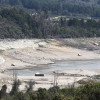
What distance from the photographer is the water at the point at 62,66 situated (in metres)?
48.2

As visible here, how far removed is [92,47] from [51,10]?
155ft

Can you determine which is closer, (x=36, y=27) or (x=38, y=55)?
(x=38, y=55)

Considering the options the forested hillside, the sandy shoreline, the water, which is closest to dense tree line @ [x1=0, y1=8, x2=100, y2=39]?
the sandy shoreline

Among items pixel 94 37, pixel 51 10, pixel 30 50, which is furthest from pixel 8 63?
pixel 51 10

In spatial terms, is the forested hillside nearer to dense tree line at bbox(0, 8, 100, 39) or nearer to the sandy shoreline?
dense tree line at bbox(0, 8, 100, 39)

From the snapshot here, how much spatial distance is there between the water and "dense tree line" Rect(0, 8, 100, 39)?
17.9m

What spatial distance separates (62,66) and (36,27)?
2736cm

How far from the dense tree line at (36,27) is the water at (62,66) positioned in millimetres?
17925

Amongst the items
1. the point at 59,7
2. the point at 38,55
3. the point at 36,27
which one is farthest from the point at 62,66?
the point at 59,7

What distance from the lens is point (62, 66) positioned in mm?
53781

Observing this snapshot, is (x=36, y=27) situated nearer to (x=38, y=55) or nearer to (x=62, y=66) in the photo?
(x=38, y=55)

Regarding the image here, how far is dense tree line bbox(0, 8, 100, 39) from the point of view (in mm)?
75188

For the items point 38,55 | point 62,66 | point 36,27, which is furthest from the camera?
point 36,27

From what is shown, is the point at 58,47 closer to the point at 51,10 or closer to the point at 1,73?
the point at 1,73
